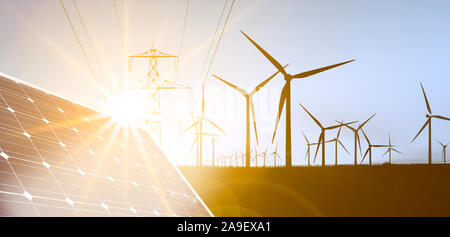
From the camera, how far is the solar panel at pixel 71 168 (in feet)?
18.5

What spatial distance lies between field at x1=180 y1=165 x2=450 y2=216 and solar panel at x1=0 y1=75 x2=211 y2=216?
10.1 meters

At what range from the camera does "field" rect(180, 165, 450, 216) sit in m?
19.7

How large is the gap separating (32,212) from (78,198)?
3.89 feet

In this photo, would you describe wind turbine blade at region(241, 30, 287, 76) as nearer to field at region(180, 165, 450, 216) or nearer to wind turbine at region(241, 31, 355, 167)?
wind turbine at region(241, 31, 355, 167)

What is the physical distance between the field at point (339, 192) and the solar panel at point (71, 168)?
10.1 meters

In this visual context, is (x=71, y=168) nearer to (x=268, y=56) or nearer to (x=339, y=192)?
(x=339, y=192)

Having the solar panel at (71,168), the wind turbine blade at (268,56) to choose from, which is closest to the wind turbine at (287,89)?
the wind turbine blade at (268,56)

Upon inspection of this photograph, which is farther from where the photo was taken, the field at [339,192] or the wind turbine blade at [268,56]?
the wind turbine blade at [268,56]

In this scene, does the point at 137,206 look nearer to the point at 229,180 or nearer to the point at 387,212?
the point at 387,212

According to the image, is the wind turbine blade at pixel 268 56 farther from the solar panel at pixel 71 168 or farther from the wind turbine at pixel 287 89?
the solar panel at pixel 71 168

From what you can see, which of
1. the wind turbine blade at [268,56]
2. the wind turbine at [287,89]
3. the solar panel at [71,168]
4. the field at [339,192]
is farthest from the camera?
the wind turbine blade at [268,56]

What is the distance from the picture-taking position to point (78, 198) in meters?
6.29

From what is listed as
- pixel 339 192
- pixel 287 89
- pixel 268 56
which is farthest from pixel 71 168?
pixel 268 56
